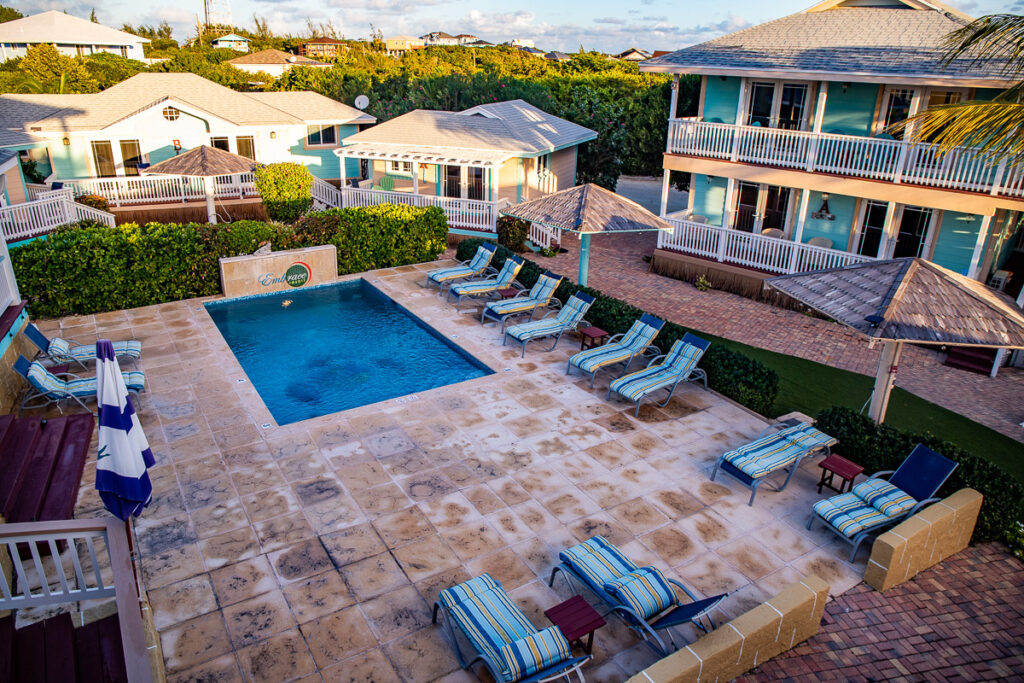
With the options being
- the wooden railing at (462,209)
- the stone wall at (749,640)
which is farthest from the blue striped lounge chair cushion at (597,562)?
the wooden railing at (462,209)

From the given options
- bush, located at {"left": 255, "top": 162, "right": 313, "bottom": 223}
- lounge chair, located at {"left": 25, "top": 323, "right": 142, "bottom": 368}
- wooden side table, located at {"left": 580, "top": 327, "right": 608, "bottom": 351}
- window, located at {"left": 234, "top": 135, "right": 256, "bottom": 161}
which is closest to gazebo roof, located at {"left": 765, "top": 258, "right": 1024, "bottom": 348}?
wooden side table, located at {"left": 580, "top": 327, "right": 608, "bottom": 351}

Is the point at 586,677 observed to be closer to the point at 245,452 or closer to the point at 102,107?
the point at 245,452

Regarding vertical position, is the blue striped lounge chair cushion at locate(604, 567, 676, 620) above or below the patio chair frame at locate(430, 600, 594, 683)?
above

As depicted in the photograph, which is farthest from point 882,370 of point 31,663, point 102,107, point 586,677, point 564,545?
point 102,107

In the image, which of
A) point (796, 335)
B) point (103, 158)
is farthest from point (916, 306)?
point (103, 158)

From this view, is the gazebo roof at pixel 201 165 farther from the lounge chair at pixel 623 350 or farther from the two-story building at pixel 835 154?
the lounge chair at pixel 623 350

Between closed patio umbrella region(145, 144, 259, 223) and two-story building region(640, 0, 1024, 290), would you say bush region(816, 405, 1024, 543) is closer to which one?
two-story building region(640, 0, 1024, 290)
